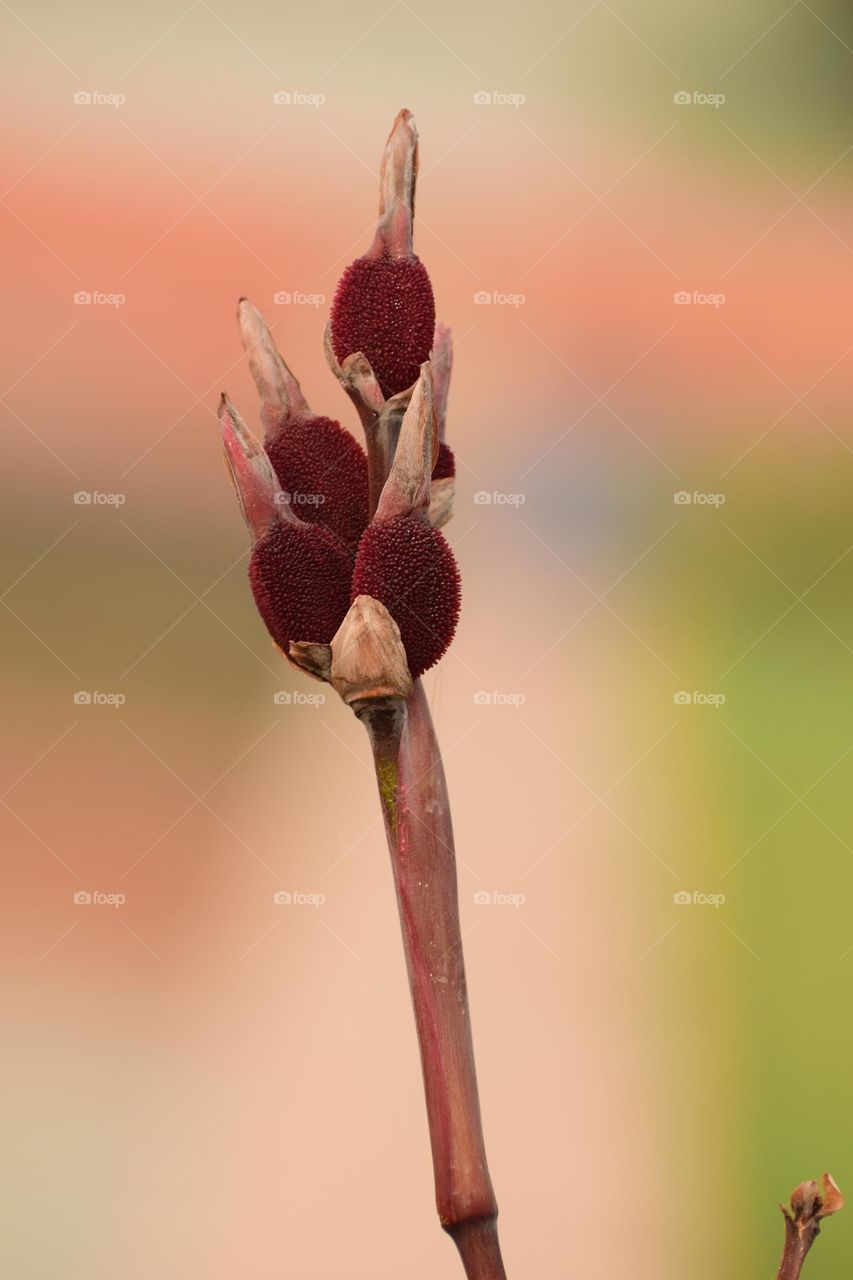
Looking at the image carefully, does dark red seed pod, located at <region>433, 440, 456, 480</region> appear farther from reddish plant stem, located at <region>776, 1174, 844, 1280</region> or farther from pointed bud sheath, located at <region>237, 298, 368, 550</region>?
reddish plant stem, located at <region>776, 1174, 844, 1280</region>

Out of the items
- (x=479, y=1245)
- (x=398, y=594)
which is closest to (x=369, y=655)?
(x=398, y=594)

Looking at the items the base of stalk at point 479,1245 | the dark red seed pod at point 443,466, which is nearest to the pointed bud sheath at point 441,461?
the dark red seed pod at point 443,466

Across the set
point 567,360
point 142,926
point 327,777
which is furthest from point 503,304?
point 142,926

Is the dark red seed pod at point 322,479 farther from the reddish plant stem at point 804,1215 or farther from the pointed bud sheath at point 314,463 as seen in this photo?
the reddish plant stem at point 804,1215

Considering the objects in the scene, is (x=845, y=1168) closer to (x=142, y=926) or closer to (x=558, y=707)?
(x=558, y=707)

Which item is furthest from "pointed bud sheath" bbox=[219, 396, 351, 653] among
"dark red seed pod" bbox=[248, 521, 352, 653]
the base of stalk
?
the base of stalk

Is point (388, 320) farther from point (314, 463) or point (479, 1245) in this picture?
point (479, 1245)
